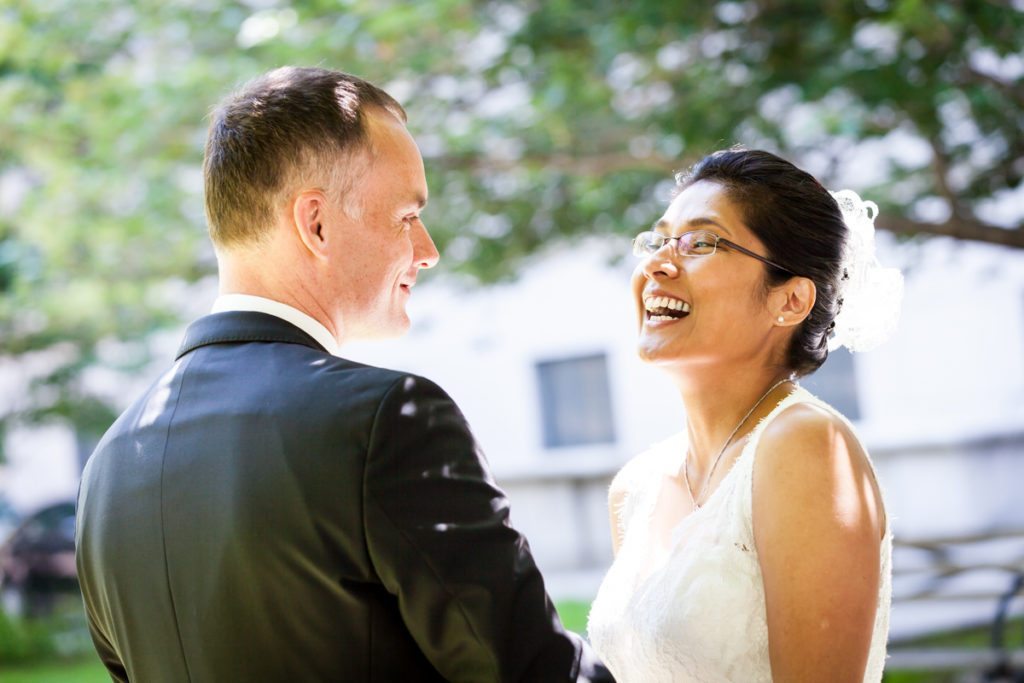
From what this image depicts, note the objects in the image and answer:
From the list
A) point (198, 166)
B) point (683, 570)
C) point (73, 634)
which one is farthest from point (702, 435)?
point (73, 634)

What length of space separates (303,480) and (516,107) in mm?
5794

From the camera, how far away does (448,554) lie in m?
1.88

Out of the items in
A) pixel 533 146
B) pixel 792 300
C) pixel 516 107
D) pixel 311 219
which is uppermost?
pixel 516 107

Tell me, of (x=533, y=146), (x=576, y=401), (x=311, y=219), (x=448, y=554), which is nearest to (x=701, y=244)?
(x=311, y=219)

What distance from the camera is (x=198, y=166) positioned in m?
7.89

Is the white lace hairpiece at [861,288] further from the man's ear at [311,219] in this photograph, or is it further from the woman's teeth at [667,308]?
the man's ear at [311,219]

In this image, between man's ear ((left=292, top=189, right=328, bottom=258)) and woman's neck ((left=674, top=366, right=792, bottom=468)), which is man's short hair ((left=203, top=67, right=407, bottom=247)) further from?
woman's neck ((left=674, top=366, right=792, bottom=468))

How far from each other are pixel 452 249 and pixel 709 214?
524 cm

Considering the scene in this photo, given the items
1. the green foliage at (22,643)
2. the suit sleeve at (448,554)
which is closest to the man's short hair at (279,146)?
the suit sleeve at (448,554)

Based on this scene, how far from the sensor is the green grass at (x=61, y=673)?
1109 cm

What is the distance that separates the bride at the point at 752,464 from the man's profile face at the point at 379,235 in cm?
88

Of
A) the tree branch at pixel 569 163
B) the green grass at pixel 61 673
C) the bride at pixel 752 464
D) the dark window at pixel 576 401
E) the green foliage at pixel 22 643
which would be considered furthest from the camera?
the dark window at pixel 576 401

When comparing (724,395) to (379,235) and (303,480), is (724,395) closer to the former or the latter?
(379,235)

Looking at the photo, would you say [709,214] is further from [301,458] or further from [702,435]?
[301,458]
